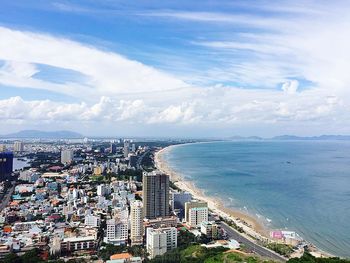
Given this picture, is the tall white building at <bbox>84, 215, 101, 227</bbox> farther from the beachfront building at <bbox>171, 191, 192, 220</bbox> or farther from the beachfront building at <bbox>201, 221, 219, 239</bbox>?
the beachfront building at <bbox>201, 221, 219, 239</bbox>

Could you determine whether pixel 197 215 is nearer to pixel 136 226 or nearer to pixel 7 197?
pixel 136 226

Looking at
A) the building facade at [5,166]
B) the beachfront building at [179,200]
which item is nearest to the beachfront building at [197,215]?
the beachfront building at [179,200]

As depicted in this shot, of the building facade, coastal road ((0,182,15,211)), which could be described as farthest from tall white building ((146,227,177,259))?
the building facade

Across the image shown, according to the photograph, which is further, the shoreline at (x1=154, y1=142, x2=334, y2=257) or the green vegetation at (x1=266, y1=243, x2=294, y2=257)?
the shoreline at (x1=154, y1=142, x2=334, y2=257)

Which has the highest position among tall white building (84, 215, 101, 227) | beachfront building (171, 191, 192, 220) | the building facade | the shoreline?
the building facade

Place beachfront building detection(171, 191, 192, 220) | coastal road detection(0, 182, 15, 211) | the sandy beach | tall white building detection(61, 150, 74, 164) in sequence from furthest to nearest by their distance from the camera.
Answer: tall white building detection(61, 150, 74, 164)
coastal road detection(0, 182, 15, 211)
beachfront building detection(171, 191, 192, 220)
the sandy beach

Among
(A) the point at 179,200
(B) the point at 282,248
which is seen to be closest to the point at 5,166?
(A) the point at 179,200

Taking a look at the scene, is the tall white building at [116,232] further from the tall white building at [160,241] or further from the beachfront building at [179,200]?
the beachfront building at [179,200]
